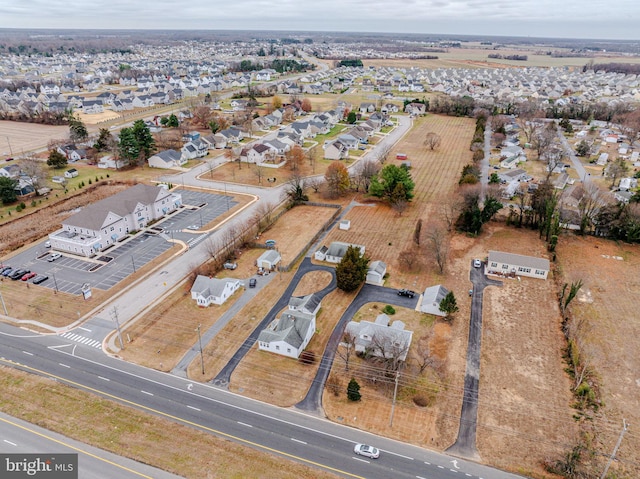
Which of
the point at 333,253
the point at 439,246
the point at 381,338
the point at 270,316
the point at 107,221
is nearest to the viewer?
the point at 381,338

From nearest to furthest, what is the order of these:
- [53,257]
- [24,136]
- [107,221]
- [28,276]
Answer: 1. [28,276]
2. [53,257]
3. [107,221]
4. [24,136]

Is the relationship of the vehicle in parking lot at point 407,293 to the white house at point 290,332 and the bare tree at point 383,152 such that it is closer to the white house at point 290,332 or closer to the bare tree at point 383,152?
the white house at point 290,332

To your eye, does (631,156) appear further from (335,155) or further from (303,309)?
(303,309)

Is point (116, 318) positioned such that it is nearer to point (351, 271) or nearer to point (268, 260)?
point (268, 260)

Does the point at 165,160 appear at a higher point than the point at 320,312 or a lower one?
higher

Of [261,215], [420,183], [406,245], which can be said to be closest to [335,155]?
[420,183]

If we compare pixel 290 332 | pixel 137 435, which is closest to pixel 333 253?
pixel 290 332

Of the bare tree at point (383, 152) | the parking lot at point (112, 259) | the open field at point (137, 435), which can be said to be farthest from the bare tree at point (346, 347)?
the bare tree at point (383, 152)
